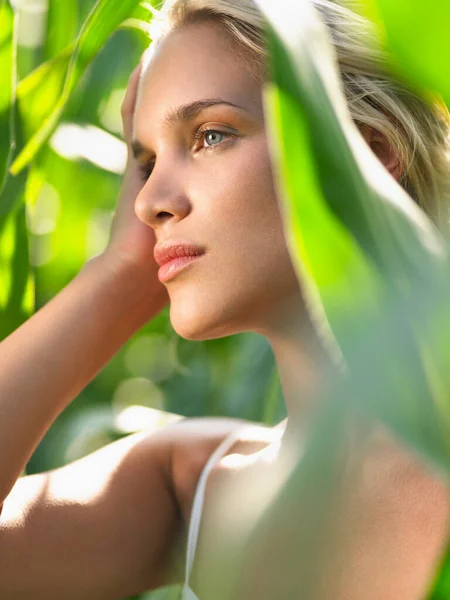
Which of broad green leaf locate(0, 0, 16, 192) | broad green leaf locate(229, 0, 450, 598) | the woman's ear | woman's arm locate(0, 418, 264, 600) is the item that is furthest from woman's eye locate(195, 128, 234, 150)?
broad green leaf locate(229, 0, 450, 598)

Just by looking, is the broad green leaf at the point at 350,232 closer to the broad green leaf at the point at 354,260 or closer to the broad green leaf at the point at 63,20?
the broad green leaf at the point at 354,260

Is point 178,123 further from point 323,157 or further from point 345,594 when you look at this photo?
point 323,157

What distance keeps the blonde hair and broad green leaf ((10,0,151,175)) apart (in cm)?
10

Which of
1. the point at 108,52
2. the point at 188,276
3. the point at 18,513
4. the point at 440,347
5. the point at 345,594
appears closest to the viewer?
the point at 440,347

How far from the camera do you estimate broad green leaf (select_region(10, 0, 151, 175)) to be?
2.27ft

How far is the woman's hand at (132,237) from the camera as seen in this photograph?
85 centimetres

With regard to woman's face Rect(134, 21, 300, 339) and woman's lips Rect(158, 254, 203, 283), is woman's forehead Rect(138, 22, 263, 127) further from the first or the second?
woman's lips Rect(158, 254, 203, 283)

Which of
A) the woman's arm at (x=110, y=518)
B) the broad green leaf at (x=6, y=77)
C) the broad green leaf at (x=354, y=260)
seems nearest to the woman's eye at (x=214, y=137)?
the broad green leaf at (x=6, y=77)

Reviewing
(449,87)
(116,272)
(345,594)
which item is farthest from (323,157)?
(116,272)

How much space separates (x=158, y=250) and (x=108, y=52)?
1.67 ft

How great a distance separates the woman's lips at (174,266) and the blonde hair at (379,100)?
17 cm

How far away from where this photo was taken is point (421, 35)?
0.20 metres

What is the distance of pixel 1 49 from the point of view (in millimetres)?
825

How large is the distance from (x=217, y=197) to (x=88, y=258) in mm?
436
